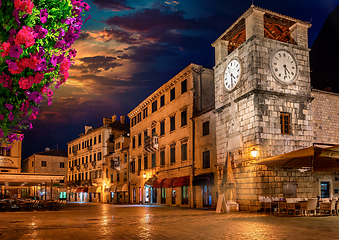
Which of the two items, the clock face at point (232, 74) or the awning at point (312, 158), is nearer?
the awning at point (312, 158)

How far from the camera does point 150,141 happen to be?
3797 cm

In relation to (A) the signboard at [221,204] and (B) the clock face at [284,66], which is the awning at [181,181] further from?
(B) the clock face at [284,66]

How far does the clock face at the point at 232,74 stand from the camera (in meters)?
21.9

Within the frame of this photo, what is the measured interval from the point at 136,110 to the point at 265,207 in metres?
30.0

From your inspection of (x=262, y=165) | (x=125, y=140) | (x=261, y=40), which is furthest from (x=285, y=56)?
(x=125, y=140)

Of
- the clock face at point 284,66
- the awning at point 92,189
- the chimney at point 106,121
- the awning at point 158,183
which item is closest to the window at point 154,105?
the awning at point 158,183

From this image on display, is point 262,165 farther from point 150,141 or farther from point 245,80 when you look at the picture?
point 150,141

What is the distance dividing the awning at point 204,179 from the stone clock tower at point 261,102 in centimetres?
222

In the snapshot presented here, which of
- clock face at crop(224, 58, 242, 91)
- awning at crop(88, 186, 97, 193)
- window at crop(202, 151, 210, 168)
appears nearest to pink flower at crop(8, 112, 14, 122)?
clock face at crop(224, 58, 242, 91)

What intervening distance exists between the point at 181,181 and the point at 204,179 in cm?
410

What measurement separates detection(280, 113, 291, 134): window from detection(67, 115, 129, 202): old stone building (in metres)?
39.5

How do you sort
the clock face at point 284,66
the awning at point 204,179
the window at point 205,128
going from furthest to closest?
the window at point 205,128 → the awning at point 204,179 → the clock face at point 284,66

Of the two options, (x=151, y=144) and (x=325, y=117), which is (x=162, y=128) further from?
(x=325, y=117)

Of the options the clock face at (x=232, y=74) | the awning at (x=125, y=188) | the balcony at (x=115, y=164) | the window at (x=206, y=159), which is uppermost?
the clock face at (x=232, y=74)
